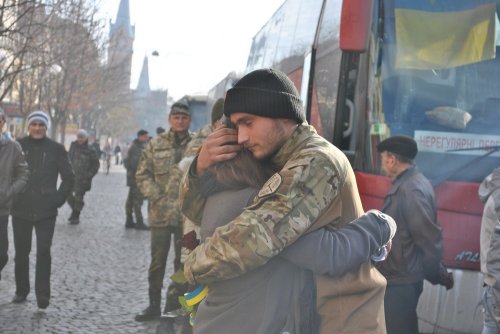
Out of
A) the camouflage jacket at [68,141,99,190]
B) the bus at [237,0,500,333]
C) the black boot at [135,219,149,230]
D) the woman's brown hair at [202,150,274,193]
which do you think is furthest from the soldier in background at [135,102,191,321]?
the camouflage jacket at [68,141,99,190]

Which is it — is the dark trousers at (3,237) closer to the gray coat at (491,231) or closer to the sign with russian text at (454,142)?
the sign with russian text at (454,142)

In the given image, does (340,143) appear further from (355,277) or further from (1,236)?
Result: (355,277)

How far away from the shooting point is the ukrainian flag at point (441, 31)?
6.27 m

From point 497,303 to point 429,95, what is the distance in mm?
2647

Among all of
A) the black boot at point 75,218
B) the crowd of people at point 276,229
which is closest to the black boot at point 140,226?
the black boot at point 75,218

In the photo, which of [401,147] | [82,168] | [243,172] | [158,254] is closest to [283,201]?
[243,172]

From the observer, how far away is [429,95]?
6.31m

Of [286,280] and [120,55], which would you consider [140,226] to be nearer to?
[286,280]

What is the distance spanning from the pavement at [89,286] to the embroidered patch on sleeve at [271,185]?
4177 mm

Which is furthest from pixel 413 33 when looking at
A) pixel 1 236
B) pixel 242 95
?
pixel 242 95

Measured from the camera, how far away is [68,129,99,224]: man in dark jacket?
47.3 feet

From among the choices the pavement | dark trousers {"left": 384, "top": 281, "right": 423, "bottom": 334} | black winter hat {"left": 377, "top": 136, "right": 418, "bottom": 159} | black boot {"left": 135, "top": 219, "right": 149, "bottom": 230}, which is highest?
black winter hat {"left": 377, "top": 136, "right": 418, "bottom": 159}

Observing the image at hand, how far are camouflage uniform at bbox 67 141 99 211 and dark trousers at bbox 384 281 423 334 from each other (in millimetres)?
10423

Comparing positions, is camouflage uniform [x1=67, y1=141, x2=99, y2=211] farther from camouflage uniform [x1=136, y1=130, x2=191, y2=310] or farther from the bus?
the bus
